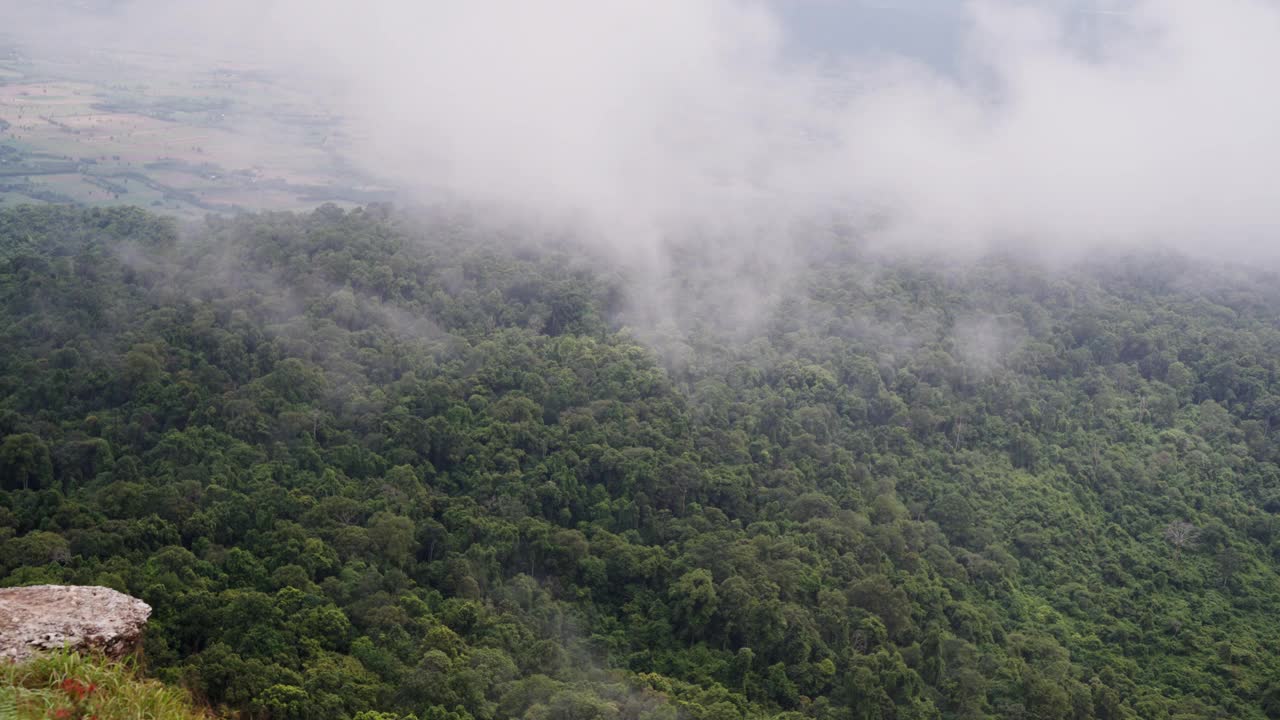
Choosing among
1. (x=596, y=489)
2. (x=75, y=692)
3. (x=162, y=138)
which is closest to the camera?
(x=75, y=692)

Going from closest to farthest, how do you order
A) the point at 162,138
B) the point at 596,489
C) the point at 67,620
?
the point at 67,620 → the point at 596,489 → the point at 162,138

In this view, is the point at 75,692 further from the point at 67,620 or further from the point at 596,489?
the point at 596,489

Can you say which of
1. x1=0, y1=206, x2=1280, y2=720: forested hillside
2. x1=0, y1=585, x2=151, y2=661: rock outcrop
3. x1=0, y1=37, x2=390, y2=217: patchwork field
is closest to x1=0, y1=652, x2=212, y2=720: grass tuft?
x1=0, y1=585, x2=151, y2=661: rock outcrop

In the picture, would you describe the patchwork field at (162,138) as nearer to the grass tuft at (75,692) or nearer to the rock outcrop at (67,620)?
the rock outcrop at (67,620)

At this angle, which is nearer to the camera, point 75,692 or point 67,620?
point 75,692

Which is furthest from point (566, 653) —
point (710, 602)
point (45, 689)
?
point (45, 689)

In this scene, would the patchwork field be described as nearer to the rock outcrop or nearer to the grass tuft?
the rock outcrop

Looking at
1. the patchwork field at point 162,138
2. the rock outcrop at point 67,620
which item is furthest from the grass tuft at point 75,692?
the patchwork field at point 162,138

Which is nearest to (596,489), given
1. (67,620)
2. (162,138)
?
(67,620)
